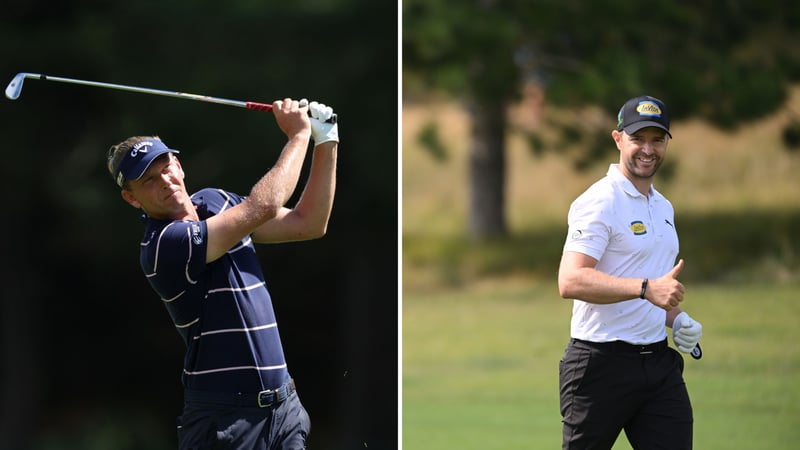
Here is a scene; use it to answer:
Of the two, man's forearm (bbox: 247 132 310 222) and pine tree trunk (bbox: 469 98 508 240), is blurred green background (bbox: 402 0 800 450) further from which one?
man's forearm (bbox: 247 132 310 222)

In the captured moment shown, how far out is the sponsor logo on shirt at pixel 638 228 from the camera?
3518 millimetres

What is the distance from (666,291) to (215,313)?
1.20 meters

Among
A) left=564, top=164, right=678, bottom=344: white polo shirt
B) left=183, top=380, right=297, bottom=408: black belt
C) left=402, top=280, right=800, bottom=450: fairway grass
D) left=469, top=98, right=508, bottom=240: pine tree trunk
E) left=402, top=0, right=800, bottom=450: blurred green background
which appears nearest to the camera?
left=183, top=380, right=297, bottom=408: black belt

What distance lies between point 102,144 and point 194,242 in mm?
6592

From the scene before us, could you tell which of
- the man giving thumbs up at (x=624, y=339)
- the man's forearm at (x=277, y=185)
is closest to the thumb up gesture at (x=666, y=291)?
the man giving thumbs up at (x=624, y=339)

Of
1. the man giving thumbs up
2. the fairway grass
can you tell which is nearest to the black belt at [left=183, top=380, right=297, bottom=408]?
the man giving thumbs up

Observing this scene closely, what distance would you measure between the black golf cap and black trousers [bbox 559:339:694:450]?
24.9 inches

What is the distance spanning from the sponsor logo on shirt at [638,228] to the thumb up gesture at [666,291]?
23 cm

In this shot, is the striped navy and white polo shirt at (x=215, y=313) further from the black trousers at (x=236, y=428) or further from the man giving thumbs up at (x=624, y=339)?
the man giving thumbs up at (x=624, y=339)

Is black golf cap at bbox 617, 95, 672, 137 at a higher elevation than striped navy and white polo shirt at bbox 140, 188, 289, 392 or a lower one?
higher

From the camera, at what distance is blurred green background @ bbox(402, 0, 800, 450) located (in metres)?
10.9

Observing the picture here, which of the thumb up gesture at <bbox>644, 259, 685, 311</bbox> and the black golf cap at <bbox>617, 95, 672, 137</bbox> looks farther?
the black golf cap at <bbox>617, 95, 672, 137</bbox>

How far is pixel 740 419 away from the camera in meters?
6.92

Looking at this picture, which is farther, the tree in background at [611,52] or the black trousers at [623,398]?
the tree in background at [611,52]
